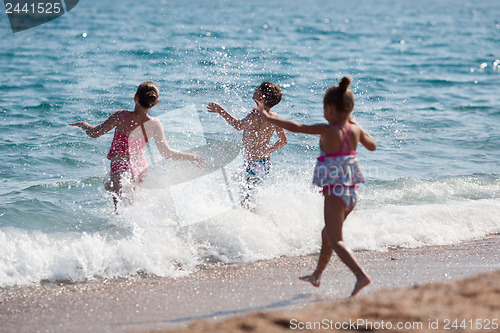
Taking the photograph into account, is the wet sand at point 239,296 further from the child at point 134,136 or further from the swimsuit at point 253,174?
the child at point 134,136

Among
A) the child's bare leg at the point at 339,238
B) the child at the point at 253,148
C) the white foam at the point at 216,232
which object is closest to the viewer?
the child's bare leg at the point at 339,238

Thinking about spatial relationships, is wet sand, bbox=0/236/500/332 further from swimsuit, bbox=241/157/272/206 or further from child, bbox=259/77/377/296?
swimsuit, bbox=241/157/272/206

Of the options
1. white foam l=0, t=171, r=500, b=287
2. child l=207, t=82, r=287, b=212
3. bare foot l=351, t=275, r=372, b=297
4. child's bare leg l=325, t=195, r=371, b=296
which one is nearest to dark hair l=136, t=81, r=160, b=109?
child l=207, t=82, r=287, b=212

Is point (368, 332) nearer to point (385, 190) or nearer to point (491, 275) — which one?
point (491, 275)

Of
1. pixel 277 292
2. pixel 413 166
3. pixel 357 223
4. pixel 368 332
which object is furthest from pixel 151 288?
pixel 413 166

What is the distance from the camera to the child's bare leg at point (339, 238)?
4070 mm

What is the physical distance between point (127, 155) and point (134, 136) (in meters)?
0.21

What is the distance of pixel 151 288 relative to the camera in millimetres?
4621

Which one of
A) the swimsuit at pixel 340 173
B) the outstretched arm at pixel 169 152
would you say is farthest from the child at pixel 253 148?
the swimsuit at pixel 340 173

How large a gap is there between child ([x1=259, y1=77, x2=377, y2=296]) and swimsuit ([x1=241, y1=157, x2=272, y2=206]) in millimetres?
1900

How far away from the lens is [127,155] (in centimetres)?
562

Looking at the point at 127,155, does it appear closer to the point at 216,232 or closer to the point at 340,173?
the point at 216,232

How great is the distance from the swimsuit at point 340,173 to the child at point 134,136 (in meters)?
1.76

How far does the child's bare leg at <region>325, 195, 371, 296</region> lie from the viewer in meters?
4.07
